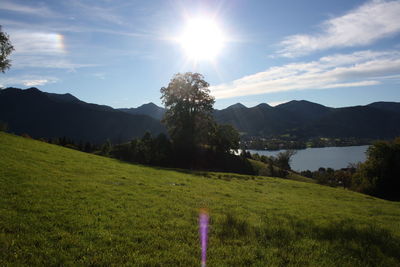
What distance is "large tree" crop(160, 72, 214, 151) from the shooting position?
181 feet

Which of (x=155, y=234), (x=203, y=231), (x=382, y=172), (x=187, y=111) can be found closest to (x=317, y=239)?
(x=203, y=231)

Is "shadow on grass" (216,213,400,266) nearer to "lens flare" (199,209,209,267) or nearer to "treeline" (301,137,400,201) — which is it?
"lens flare" (199,209,209,267)

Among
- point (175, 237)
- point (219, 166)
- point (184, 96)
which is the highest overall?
point (184, 96)

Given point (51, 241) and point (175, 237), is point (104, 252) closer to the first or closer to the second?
point (51, 241)

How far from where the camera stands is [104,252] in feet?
23.5

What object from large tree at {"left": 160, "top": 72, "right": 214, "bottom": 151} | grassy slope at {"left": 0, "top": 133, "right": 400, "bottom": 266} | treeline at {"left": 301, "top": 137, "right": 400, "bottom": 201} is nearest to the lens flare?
grassy slope at {"left": 0, "top": 133, "right": 400, "bottom": 266}

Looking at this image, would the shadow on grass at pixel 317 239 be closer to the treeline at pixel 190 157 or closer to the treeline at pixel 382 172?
the treeline at pixel 190 157

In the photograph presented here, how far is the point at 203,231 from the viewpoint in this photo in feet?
31.7

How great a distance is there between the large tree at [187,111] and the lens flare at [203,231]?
44.4m

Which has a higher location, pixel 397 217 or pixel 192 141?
pixel 192 141

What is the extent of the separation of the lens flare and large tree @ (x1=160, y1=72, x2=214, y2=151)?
146 ft

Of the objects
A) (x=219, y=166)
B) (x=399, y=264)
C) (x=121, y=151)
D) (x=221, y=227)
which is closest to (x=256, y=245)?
(x=221, y=227)

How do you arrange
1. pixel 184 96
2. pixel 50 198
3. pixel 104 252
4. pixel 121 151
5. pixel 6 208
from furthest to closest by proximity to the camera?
pixel 121 151 → pixel 184 96 → pixel 50 198 → pixel 6 208 → pixel 104 252

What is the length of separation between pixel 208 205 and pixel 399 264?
9353 mm
